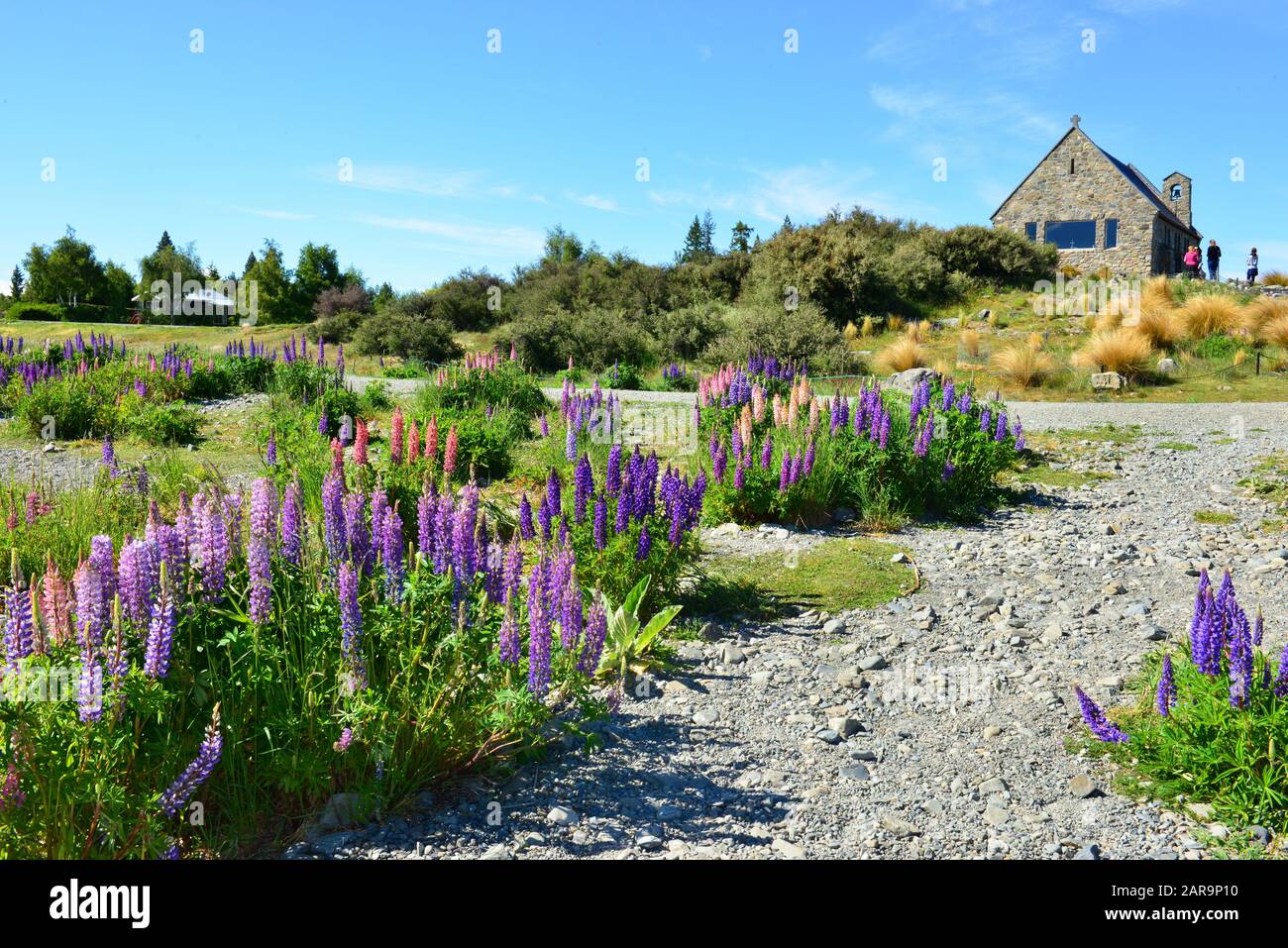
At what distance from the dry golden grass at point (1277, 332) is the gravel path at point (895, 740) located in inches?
529

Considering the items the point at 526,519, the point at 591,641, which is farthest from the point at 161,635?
the point at 526,519

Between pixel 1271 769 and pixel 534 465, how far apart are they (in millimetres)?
7139

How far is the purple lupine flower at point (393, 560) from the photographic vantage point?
337 cm

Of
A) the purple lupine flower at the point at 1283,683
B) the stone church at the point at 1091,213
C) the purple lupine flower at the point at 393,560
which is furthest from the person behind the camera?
the stone church at the point at 1091,213

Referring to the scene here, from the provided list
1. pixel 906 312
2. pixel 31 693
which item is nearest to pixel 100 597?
pixel 31 693

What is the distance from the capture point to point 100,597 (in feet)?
9.27

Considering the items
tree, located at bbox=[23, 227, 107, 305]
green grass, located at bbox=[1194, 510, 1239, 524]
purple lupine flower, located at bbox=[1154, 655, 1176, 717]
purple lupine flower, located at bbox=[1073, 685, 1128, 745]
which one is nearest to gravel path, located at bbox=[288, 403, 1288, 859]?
purple lupine flower, located at bbox=[1073, 685, 1128, 745]

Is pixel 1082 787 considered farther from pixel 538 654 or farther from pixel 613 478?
pixel 613 478

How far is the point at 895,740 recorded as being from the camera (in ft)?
13.6

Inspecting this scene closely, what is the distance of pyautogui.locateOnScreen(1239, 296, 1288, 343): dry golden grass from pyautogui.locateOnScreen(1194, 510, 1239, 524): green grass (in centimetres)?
1310

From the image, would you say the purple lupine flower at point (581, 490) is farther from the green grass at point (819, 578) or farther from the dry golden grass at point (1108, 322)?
the dry golden grass at point (1108, 322)

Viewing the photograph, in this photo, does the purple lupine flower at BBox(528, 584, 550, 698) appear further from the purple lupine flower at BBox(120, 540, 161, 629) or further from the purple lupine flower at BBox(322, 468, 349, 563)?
the purple lupine flower at BBox(120, 540, 161, 629)

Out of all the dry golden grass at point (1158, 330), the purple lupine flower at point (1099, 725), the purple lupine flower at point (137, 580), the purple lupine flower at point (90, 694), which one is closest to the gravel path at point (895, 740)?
the purple lupine flower at point (1099, 725)

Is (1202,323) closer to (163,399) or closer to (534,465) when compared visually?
(534,465)
